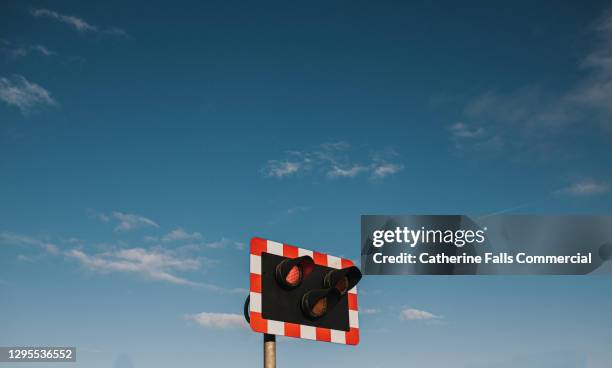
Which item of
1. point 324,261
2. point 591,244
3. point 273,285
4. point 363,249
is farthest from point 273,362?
point 591,244

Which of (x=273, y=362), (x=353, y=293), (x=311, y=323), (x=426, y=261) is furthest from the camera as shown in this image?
(x=426, y=261)

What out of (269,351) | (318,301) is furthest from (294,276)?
(269,351)

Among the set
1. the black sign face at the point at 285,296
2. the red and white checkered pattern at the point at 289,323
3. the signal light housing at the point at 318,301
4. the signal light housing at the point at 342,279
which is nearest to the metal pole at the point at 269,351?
the red and white checkered pattern at the point at 289,323

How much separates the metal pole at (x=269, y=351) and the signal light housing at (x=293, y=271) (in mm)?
484

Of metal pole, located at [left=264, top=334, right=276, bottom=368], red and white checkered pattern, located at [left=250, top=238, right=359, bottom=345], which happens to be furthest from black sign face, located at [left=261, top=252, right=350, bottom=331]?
metal pole, located at [left=264, top=334, right=276, bottom=368]

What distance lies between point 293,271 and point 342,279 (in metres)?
0.55

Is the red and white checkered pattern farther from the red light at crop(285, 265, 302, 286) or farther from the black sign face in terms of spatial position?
the red light at crop(285, 265, 302, 286)

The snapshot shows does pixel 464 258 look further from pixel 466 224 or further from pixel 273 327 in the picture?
pixel 273 327

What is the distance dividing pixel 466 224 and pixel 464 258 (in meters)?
1.41

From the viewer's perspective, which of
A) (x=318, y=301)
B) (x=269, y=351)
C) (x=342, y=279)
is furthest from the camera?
(x=342, y=279)

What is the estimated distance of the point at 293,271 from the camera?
5.89 metres

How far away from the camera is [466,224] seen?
62.7 feet

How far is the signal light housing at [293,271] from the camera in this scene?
582cm

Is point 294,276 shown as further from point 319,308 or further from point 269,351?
point 269,351
